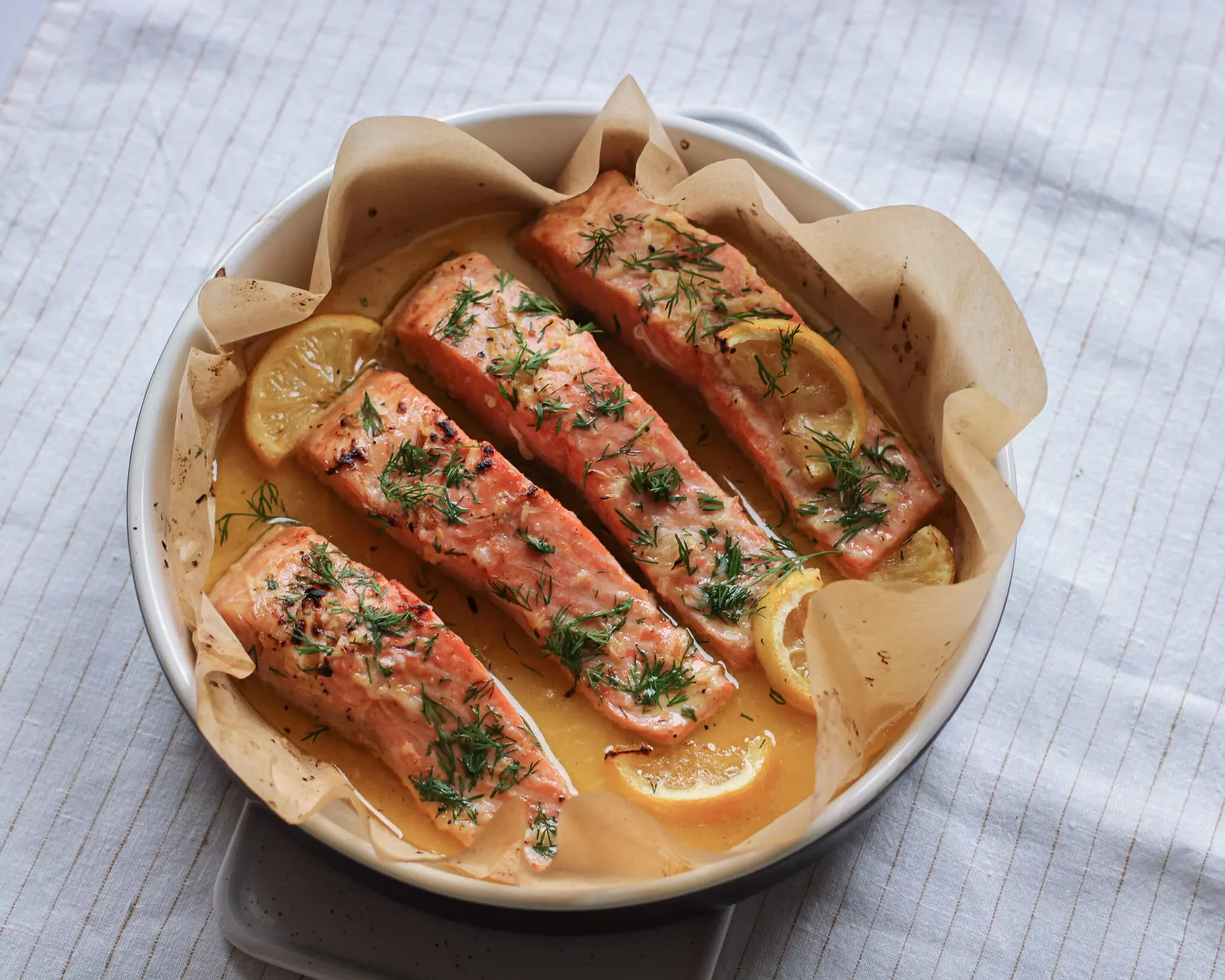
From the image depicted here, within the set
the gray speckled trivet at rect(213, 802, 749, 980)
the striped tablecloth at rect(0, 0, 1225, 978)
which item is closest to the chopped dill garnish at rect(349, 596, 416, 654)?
the gray speckled trivet at rect(213, 802, 749, 980)

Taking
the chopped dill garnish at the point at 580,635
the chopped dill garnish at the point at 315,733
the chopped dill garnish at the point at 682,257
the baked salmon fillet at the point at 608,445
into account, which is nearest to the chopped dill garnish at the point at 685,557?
the baked salmon fillet at the point at 608,445

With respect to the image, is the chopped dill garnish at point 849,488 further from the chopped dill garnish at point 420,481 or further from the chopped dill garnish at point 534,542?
the chopped dill garnish at point 420,481

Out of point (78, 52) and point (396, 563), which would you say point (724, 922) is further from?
point (78, 52)

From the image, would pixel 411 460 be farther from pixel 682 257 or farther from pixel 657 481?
pixel 682 257

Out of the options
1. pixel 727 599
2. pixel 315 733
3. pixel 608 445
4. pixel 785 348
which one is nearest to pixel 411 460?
pixel 608 445

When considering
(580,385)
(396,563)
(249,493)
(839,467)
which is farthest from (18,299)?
(839,467)

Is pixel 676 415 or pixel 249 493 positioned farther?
pixel 676 415

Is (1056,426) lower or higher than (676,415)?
higher
